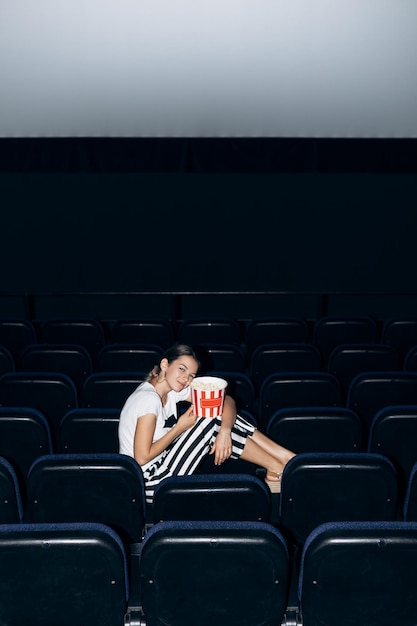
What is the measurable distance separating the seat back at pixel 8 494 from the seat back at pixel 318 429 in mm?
1368

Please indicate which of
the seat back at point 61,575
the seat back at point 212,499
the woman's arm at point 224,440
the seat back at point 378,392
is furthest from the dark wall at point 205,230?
the seat back at point 61,575

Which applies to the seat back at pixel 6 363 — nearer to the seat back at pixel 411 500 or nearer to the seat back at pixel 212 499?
the seat back at pixel 212 499

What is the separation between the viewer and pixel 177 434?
3.19 metres

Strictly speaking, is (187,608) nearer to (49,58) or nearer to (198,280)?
(49,58)

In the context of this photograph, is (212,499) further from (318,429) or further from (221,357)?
(221,357)

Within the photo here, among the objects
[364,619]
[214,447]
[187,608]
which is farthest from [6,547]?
[214,447]

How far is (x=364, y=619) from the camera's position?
2193 mm

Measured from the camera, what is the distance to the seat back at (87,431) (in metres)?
3.34

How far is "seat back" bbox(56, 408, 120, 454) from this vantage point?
131 inches

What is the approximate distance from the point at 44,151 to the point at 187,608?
6885mm

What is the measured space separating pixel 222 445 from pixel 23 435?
1.01m

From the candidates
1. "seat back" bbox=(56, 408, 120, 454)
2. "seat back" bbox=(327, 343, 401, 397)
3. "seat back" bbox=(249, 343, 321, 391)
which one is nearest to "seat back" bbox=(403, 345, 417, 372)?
"seat back" bbox=(327, 343, 401, 397)

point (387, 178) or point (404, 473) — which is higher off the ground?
point (387, 178)

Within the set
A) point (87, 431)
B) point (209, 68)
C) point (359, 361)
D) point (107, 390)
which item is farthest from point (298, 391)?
point (209, 68)
